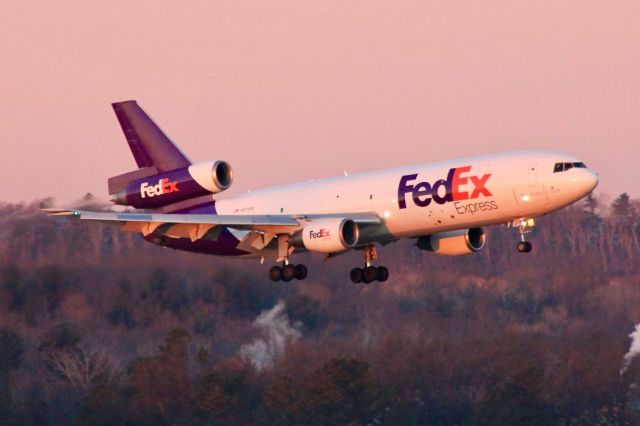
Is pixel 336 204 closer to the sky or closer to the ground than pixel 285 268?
closer to the sky

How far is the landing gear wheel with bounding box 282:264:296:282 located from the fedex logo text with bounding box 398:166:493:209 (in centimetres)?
440

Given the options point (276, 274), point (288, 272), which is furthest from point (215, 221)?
point (288, 272)

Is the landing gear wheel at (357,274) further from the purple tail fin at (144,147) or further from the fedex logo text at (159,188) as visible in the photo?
the purple tail fin at (144,147)

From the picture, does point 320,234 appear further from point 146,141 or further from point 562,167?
point 146,141

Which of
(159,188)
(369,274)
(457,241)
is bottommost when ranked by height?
(369,274)

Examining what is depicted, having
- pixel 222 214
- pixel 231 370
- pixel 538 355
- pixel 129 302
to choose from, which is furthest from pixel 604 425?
pixel 222 214

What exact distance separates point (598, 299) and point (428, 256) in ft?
30.0

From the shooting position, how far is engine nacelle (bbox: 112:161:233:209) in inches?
2034

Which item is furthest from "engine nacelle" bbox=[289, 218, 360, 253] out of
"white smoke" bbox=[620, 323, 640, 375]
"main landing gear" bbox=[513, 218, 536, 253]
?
"white smoke" bbox=[620, 323, 640, 375]

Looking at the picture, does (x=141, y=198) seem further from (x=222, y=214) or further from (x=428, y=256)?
(x=428, y=256)

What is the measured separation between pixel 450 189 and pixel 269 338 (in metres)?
26.7

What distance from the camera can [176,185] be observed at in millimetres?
52688

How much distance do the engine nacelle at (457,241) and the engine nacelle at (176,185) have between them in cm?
691

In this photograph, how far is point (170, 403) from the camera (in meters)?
72.8
